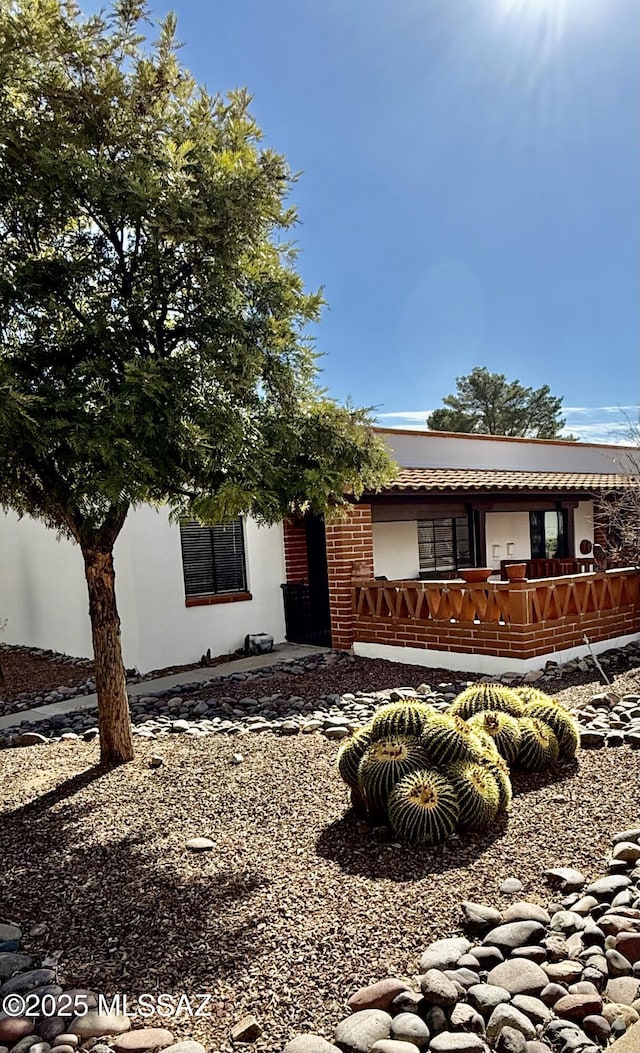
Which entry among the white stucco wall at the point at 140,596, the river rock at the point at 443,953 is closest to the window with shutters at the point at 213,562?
the white stucco wall at the point at 140,596

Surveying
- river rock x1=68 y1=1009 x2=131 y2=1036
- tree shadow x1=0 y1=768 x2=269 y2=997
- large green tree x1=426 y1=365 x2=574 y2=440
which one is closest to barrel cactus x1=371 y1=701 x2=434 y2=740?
tree shadow x1=0 y1=768 x2=269 y2=997

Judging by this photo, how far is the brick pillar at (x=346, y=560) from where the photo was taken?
10164 millimetres

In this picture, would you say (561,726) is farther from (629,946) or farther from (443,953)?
(443,953)

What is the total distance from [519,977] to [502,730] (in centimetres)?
225

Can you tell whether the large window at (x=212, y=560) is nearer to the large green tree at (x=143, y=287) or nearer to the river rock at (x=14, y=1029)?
the large green tree at (x=143, y=287)

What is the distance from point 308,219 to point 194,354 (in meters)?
1.46

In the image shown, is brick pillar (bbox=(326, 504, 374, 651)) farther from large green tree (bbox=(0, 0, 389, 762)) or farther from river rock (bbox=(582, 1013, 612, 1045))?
river rock (bbox=(582, 1013, 612, 1045))

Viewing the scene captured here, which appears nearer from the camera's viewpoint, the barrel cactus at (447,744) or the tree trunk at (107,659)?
the barrel cactus at (447,744)

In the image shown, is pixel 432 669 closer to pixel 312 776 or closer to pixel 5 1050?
pixel 312 776

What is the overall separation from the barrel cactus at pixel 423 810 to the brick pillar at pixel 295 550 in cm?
808

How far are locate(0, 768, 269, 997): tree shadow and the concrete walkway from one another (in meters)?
3.79

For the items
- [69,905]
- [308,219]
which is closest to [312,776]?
[69,905]

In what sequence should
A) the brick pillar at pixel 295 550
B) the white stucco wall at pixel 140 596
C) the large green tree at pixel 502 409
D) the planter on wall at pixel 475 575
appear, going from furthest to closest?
the large green tree at pixel 502 409 → the brick pillar at pixel 295 550 → the white stucco wall at pixel 140 596 → the planter on wall at pixel 475 575

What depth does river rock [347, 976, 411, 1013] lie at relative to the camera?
7.89 ft
